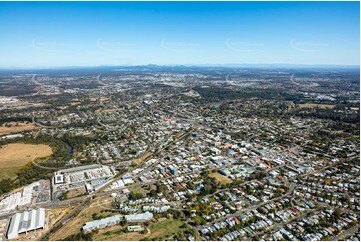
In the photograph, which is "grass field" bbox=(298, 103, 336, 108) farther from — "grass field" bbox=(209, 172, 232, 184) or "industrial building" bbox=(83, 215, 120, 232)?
"industrial building" bbox=(83, 215, 120, 232)

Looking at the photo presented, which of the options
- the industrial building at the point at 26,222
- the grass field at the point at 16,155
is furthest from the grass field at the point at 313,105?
the industrial building at the point at 26,222

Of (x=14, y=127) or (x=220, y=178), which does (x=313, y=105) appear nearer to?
(x=220, y=178)

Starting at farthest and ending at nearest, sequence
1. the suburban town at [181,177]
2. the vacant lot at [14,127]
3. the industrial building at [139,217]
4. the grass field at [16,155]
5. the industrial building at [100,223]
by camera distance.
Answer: the vacant lot at [14,127] → the grass field at [16,155] → the industrial building at [139,217] → the suburban town at [181,177] → the industrial building at [100,223]

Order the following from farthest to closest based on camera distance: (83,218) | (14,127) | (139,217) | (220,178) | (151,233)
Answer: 1. (14,127)
2. (220,178)
3. (83,218)
4. (139,217)
5. (151,233)

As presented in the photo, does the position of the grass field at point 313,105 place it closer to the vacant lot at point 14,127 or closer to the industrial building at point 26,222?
the vacant lot at point 14,127

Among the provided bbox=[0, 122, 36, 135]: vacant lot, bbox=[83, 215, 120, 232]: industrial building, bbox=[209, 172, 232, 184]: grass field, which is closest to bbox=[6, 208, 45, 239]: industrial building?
bbox=[83, 215, 120, 232]: industrial building

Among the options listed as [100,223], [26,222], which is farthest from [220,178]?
[26,222]
